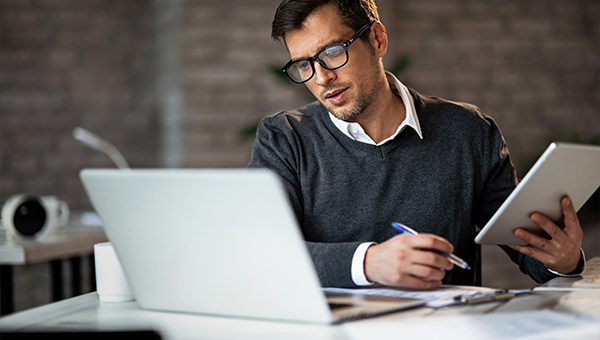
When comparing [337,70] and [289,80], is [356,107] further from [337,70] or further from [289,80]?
[289,80]

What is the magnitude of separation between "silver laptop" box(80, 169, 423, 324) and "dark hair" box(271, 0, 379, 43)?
65cm

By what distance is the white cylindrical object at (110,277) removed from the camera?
3.00 feet

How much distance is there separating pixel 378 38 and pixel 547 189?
623 mm

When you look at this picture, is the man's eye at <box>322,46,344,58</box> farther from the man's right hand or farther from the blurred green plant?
the blurred green plant

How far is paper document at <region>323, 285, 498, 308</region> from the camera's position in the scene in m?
0.83

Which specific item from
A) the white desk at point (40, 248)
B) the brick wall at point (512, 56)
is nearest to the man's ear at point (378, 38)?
the white desk at point (40, 248)

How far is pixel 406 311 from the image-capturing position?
31.1 inches

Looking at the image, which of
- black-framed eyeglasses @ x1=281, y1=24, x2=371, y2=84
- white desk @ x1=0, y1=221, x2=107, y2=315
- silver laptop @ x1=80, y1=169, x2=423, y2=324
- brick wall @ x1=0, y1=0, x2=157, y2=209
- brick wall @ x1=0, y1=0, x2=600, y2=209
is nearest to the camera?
silver laptop @ x1=80, y1=169, x2=423, y2=324

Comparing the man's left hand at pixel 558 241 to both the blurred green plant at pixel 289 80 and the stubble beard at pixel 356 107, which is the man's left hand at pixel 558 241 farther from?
the blurred green plant at pixel 289 80

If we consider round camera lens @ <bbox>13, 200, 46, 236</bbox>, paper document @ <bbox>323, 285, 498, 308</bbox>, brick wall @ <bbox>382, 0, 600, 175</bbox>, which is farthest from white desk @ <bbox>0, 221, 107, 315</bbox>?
brick wall @ <bbox>382, 0, 600, 175</bbox>

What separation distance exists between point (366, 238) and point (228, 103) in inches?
95.9

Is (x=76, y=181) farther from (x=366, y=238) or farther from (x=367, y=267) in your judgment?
(x=367, y=267)

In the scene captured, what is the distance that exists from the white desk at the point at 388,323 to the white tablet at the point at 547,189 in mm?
140

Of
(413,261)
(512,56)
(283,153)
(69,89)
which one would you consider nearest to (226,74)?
(69,89)
